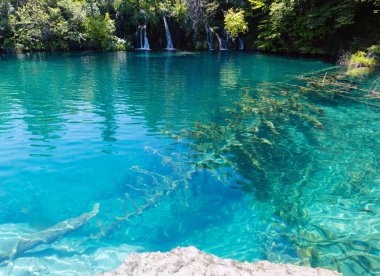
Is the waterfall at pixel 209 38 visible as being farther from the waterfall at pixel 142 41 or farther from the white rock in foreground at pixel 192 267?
the white rock in foreground at pixel 192 267

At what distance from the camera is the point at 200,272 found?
321cm

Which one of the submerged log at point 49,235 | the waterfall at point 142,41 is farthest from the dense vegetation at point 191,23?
the submerged log at point 49,235

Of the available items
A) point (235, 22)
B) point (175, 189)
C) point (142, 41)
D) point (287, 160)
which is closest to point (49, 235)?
point (175, 189)

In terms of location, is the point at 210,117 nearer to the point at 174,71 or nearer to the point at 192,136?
the point at 192,136

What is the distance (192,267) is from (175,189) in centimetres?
352

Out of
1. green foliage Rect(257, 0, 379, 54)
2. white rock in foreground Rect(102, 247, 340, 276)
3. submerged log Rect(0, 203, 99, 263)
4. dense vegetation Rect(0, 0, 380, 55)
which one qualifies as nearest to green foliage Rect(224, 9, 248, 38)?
dense vegetation Rect(0, 0, 380, 55)

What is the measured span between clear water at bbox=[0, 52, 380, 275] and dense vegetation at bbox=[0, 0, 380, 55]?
22.6 meters

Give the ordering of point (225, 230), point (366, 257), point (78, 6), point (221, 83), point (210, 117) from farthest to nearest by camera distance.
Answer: point (78, 6) < point (221, 83) < point (210, 117) < point (225, 230) < point (366, 257)

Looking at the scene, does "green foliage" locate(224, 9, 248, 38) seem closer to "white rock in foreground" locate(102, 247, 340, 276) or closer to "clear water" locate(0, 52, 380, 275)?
"clear water" locate(0, 52, 380, 275)

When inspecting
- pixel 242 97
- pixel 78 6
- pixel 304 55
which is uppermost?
pixel 78 6

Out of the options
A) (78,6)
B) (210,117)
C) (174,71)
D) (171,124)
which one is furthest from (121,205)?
(78,6)

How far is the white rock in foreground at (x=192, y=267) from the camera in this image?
3.26 m

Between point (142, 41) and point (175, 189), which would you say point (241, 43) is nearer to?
point (142, 41)

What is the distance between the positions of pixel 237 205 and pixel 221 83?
14.6 metres
